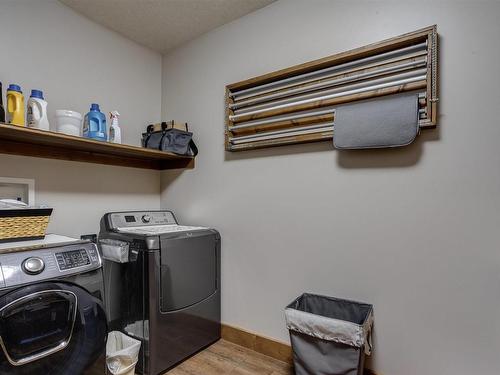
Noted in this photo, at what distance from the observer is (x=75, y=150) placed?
2045 mm

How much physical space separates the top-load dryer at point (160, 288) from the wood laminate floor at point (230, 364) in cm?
6

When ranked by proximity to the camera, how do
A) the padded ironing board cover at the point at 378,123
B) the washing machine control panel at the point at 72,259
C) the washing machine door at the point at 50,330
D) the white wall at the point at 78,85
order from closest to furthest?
the washing machine door at the point at 50,330 < the washing machine control panel at the point at 72,259 < the padded ironing board cover at the point at 378,123 < the white wall at the point at 78,85

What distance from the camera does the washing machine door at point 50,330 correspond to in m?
1.11

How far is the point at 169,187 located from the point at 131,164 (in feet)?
1.20

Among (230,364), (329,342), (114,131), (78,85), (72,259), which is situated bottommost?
(230,364)

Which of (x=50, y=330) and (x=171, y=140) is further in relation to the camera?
(x=171, y=140)

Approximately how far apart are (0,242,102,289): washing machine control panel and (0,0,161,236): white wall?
70 centimetres

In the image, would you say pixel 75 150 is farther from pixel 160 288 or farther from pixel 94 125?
pixel 160 288

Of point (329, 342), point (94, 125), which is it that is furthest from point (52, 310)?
point (329, 342)

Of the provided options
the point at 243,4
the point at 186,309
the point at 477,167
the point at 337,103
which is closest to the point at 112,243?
the point at 186,309

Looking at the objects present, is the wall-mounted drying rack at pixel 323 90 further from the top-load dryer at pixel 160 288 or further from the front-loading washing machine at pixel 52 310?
the front-loading washing machine at pixel 52 310

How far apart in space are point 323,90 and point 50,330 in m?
1.82

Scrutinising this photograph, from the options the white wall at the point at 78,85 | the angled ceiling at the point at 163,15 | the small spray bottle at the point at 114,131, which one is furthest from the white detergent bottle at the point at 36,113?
the angled ceiling at the point at 163,15

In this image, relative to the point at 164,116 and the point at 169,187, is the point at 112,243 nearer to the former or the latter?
the point at 169,187
